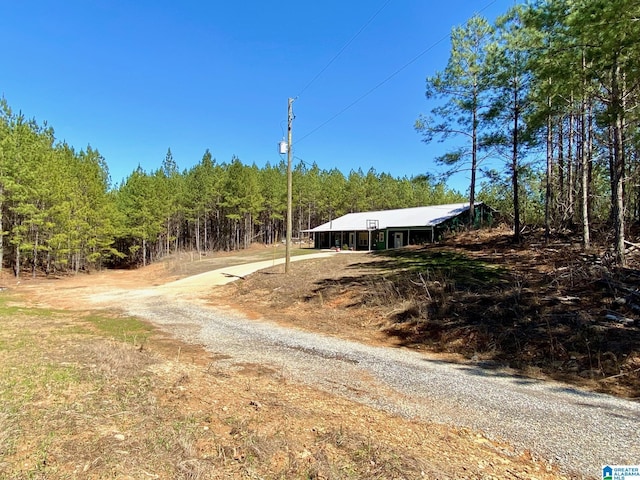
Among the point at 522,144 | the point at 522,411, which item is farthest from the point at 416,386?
the point at 522,144

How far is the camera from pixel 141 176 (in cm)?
3666

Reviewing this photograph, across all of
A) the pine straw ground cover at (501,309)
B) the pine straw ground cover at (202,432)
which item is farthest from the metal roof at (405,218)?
the pine straw ground cover at (202,432)

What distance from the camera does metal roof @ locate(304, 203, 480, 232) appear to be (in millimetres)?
29448

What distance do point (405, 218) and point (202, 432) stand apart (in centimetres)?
3099

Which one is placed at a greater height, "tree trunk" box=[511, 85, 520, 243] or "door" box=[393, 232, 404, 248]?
"tree trunk" box=[511, 85, 520, 243]

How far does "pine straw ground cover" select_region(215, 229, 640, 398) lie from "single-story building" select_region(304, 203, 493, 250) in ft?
44.7

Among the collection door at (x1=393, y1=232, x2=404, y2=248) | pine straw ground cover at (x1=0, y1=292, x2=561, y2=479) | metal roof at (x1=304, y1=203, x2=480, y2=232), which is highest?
metal roof at (x1=304, y1=203, x2=480, y2=232)

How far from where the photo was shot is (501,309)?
8.04 meters

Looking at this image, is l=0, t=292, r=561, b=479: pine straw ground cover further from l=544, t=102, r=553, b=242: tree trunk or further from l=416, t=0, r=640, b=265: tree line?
l=544, t=102, r=553, b=242: tree trunk

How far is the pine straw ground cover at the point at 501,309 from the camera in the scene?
5969 millimetres

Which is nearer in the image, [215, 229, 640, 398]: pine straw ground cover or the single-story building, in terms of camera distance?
[215, 229, 640, 398]: pine straw ground cover

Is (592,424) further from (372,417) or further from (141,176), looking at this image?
(141,176)

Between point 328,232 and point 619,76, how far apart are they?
103 ft

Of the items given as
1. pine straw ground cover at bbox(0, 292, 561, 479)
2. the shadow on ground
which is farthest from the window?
pine straw ground cover at bbox(0, 292, 561, 479)
